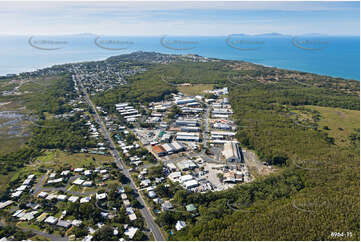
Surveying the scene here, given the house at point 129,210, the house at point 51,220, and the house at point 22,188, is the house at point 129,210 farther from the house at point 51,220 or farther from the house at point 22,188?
the house at point 22,188

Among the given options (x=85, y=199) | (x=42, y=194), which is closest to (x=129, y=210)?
(x=85, y=199)

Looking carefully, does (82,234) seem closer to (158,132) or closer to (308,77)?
(158,132)

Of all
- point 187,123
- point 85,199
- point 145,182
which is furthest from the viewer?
point 187,123

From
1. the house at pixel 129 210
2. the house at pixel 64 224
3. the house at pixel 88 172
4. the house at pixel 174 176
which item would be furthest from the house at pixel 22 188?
the house at pixel 174 176

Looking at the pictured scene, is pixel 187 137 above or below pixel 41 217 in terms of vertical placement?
below

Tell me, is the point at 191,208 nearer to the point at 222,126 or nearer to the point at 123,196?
the point at 123,196

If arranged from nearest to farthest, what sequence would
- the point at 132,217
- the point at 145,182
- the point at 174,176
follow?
the point at 132,217 → the point at 145,182 → the point at 174,176

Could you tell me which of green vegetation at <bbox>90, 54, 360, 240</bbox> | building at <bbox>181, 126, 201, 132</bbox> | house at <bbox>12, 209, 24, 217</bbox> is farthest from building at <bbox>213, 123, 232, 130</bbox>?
house at <bbox>12, 209, 24, 217</bbox>
